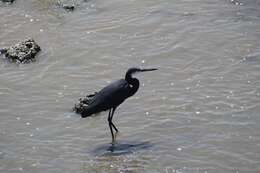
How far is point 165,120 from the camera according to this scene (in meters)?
11.4

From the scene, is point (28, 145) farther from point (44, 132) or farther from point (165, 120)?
point (165, 120)

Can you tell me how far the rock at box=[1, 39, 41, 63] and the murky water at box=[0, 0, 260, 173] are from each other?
0.51 feet

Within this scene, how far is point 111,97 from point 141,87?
5.83ft

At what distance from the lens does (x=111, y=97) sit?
1093 cm

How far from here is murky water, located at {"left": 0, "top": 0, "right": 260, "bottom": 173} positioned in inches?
416

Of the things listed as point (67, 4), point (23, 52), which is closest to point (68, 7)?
point (67, 4)

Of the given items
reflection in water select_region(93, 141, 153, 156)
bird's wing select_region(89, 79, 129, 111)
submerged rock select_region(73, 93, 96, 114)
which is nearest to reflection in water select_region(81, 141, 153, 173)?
reflection in water select_region(93, 141, 153, 156)

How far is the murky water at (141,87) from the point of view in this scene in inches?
416

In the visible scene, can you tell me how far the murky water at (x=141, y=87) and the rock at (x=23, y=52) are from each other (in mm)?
156

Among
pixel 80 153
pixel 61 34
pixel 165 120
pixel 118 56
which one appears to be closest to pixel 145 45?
pixel 118 56

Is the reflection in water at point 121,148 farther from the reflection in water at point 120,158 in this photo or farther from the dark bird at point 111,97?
the dark bird at point 111,97

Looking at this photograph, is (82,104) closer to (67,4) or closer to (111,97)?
(111,97)

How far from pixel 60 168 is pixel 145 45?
450 centimetres

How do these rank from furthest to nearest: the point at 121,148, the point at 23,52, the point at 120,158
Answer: the point at 23,52 → the point at 121,148 → the point at 120,158
